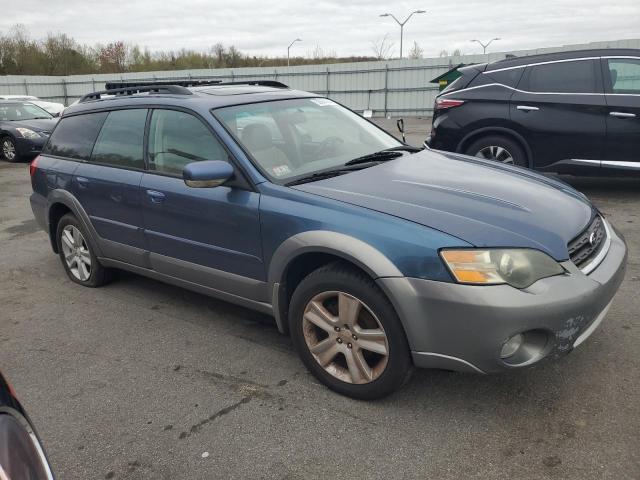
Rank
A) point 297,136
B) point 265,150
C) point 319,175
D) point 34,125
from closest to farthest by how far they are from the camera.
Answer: point 319,175, point 265,150, point 297,136, point 34,125

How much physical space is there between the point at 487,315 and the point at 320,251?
0.88 metres

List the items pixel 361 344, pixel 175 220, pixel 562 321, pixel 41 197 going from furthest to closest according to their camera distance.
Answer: pixel 41 197 → pixel 175 220 → pixel 361 344 → pixel 562 321

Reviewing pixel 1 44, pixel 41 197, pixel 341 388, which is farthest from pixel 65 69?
pixel 341 388

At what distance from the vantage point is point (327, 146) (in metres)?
3.55

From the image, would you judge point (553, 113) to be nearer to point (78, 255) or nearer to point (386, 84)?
point (78, 255)

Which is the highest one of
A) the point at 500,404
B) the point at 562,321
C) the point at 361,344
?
the point at 562,321

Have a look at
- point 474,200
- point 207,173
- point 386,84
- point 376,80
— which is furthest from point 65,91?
point 474,200

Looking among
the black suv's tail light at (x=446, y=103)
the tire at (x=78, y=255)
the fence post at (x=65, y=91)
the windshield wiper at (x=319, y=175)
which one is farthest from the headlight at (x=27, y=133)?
the fence post at (x=65, y=91)

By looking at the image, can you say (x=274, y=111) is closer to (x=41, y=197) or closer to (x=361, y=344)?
(x=361, y=344)

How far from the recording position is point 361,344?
2672 millimetres

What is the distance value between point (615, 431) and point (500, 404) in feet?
1.69

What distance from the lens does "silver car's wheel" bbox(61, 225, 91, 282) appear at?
4.52 m

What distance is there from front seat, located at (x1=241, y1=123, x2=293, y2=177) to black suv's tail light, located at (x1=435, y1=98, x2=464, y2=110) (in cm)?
427

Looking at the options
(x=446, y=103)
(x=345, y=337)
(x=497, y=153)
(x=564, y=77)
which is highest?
(x=564, y=77)
